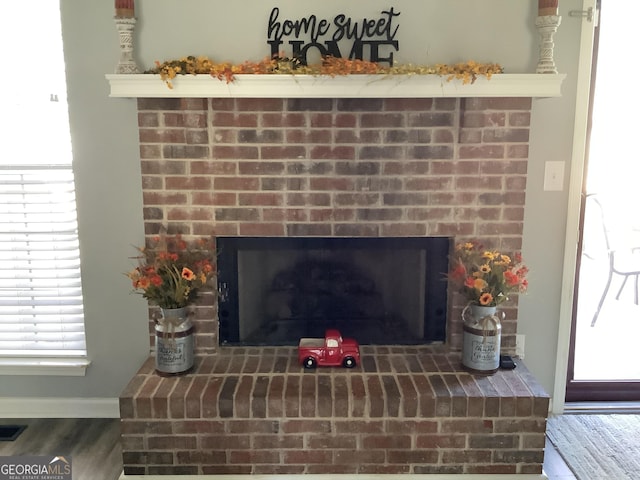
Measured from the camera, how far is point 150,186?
7.72ft

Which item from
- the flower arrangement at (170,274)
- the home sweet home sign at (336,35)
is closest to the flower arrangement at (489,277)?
the home sweet home sign at (336,35)

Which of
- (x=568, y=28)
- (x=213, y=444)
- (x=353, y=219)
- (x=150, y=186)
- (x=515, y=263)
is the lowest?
(x=213, y=444)

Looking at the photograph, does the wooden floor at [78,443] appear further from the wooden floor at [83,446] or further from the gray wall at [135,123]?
the gray wall at [135,123]

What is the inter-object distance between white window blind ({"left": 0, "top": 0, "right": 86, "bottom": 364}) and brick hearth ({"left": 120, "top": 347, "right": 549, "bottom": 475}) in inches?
26.2

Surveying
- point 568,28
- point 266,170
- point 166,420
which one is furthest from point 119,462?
point 568,28

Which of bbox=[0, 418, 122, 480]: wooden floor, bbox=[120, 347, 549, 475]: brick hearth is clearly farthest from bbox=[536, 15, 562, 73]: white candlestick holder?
bbox=[0, 418, 122, 480]: wooden floor

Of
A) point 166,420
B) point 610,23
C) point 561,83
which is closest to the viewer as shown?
point 166,420

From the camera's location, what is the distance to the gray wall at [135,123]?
2236 mm

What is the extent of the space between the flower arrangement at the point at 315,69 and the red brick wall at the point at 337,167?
16cm

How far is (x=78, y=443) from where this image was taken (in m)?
2.37

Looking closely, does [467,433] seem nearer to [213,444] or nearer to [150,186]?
[213,444]

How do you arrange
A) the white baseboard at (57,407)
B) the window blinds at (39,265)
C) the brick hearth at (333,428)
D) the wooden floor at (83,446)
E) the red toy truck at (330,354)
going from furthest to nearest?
the white baseboard at (57,407) < the window blinds at (39,265) < the red toy truck at (330,354) < the wooden floor at (83,446) < the brick hearth at (333,428)

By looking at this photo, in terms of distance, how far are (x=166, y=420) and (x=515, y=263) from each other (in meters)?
1.60

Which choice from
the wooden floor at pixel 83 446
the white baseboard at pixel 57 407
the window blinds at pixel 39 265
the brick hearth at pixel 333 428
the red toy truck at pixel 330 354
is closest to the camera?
the brick hearth at pixel 333 428
